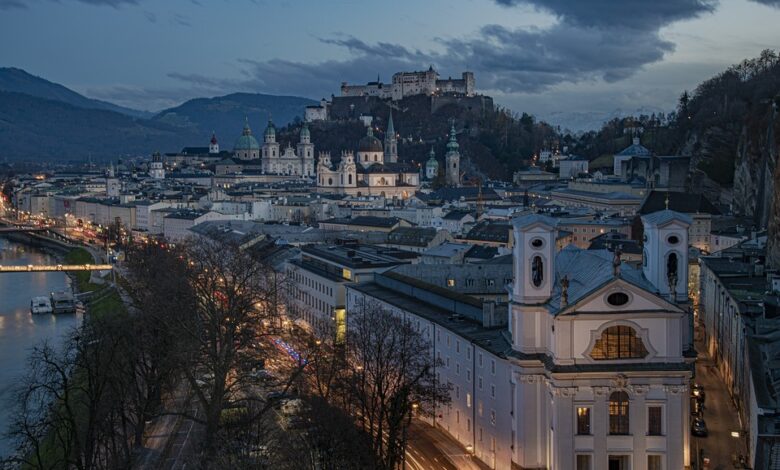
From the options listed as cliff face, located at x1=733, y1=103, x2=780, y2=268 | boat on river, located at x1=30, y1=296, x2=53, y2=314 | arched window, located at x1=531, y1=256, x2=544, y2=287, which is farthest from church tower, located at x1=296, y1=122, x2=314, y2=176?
arched window, located at x1=531, y1=256, x2=544, y2=287

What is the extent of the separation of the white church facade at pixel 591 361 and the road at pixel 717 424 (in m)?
1.90

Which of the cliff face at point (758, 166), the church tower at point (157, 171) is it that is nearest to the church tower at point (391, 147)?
the church tower at point (157, 171)

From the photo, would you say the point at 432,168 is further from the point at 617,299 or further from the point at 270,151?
the point at 617,299

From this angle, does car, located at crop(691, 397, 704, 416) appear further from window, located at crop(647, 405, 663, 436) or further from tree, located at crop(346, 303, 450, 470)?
tree, located at crop(346, 303, 450, 470)

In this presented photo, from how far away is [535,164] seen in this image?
121m

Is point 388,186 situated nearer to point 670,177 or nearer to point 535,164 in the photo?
point 535,164

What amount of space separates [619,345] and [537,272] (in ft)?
7.28

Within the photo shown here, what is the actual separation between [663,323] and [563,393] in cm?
236

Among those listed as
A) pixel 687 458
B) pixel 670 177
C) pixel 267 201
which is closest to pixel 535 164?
pixel 267 201

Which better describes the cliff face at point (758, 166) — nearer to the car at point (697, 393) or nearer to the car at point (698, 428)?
the car at point (697, 393)

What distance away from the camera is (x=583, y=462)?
22.2 metres

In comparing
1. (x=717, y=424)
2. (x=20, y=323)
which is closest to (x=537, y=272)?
(x=717, y=424)

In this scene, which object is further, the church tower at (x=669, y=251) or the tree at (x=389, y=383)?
the church tower at (x=669, y=251)

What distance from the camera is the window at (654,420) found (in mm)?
22094
